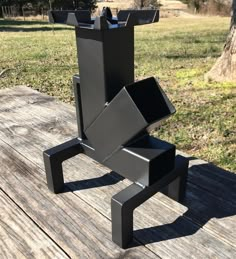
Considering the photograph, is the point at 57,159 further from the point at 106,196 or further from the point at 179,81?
the point at 179,81

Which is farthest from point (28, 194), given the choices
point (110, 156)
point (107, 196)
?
A: point (110, 156)

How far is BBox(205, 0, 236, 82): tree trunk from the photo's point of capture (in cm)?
463

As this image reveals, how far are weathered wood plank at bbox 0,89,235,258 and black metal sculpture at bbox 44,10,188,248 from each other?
0.16 metres

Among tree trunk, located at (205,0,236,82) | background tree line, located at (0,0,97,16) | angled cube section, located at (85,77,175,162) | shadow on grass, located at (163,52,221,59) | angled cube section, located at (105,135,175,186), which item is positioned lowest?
background tree line, located at (0,0,97,16)

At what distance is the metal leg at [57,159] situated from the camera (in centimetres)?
160

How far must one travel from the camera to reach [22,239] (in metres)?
A: 1.40

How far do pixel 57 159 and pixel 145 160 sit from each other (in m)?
0.54

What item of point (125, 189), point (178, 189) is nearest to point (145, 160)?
point (125, 189)

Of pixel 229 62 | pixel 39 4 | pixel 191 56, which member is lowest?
pixel 39 4

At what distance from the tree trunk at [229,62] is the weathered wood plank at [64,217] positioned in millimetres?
3608

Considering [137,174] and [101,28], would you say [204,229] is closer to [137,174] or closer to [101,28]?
[137,174]

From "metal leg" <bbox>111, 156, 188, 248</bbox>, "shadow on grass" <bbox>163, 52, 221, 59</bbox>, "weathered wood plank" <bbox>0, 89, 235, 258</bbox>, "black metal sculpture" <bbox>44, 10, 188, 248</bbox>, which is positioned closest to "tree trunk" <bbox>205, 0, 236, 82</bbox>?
"shadow on grass" <bbox>163, 52, 221, 59</bbox>

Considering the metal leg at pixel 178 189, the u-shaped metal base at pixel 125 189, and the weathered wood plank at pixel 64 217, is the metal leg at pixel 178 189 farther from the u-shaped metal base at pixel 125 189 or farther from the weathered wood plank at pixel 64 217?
the weathered wood plank at pixel 64 217

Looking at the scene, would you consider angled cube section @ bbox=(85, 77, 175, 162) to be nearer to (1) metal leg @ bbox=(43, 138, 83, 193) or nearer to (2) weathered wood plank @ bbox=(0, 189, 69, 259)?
(1) metal leg @ bbox=(43, 138, 83, 193)
